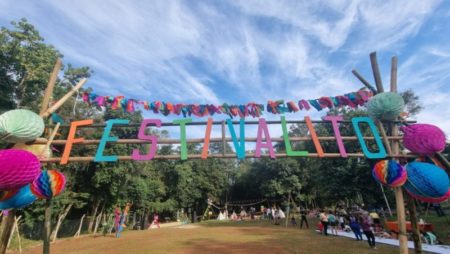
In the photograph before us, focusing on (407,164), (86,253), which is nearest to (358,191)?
(407,164)

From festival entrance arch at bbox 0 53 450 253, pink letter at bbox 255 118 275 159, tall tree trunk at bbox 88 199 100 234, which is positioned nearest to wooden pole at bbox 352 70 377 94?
festival entrance arch at bbox 0 53 450 253

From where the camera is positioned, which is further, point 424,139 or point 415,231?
point 415,231

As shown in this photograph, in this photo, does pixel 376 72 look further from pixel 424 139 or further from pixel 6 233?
pixel 6 233

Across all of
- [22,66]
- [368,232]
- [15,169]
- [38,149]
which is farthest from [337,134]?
[22,66]

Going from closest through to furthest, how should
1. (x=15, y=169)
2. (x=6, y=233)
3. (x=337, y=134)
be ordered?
(x=15, y=169) < (x=6, y=233) < (x=337, y=134)

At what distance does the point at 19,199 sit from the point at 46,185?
2.10 feet

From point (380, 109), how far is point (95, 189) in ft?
79.7

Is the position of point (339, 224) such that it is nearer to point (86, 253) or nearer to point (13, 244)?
point (86, 253)

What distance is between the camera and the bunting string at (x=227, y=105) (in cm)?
852

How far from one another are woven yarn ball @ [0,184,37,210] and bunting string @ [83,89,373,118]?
274cm

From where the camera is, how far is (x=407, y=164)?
740 cm

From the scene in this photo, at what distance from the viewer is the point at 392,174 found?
7094 mm

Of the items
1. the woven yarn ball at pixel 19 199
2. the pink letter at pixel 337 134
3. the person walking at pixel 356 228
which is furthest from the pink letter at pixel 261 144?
the person walking at pixel 356 228

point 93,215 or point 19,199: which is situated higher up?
point 19,199
